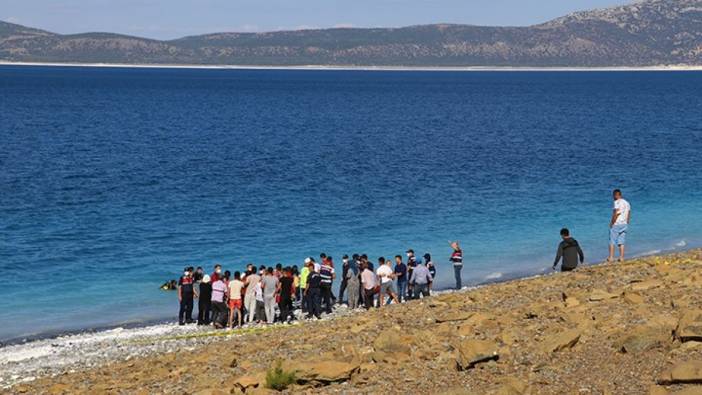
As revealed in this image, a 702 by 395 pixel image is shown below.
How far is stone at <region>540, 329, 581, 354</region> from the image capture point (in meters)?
13.7

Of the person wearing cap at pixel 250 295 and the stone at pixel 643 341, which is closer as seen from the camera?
the stone at pixel 643 341

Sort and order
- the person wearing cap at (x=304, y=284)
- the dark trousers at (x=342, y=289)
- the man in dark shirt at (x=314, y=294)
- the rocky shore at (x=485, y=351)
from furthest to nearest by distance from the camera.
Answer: the dark trousers at (x=342, y=289)
the person wearing cap at (x=304, y=284)
the man in dark shirt at (x=314, y=294)
the rocky shore at (x=485, y=351)

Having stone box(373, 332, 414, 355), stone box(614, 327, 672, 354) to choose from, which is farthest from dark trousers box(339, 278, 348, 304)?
stone box(614, 327, 672, 354)

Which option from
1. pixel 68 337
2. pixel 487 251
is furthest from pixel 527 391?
pixel 487 251

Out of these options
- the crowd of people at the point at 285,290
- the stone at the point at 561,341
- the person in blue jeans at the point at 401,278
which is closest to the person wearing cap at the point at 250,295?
the crowd of people at the point at 285,290

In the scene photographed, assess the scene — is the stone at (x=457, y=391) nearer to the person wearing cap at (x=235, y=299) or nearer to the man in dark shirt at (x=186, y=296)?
the person wearing cap at (x=235, y=299)

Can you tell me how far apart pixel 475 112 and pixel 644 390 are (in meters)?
114

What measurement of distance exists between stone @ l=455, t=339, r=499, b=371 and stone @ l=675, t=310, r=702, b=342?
2.40 metres

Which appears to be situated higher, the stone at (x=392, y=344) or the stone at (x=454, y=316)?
the stone at (x=392, y=344)

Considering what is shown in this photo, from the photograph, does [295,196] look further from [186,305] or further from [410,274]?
[186,305]

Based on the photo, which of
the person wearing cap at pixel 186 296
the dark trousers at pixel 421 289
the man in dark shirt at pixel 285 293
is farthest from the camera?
the dark trousers at pixel 421 289

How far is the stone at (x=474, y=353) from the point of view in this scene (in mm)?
13594

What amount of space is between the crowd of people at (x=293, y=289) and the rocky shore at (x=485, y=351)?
385 centimetres

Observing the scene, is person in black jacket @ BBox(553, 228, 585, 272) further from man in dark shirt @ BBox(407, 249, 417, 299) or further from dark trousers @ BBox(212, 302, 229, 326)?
dark trousers @ BBox(212, 302, 229, 326)
